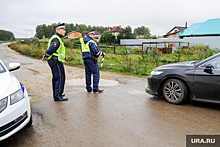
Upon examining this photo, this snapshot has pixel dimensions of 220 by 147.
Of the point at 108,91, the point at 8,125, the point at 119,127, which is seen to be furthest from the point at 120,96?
the point at 8,125

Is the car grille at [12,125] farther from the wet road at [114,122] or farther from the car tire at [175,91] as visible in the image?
the car tire at [175,91]

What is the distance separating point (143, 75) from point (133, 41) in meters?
26.1

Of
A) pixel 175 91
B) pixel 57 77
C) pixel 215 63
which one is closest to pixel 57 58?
pixel 57 77

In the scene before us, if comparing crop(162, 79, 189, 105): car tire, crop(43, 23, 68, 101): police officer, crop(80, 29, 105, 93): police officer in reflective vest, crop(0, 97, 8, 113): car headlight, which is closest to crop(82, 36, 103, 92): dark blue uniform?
crop(80, 29, 105, 93): police officer in reflective vest

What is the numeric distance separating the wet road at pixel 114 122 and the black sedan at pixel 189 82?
291 mm

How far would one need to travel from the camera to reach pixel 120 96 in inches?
219

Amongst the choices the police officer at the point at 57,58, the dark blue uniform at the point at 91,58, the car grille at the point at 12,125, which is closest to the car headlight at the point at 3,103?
the car grille at the point at 12,125

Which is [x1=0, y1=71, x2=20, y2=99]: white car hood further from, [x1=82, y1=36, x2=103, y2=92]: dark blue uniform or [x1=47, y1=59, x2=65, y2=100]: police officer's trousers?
[x1=82, y1=36, x2=103, y2=92]: dark blue uniform

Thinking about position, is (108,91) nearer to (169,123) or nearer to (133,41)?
(169,123)

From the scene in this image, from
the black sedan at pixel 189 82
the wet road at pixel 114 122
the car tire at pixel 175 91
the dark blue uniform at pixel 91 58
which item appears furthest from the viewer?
the dark blue uniform at pixel 91 58

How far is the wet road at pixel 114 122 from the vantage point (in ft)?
9.91

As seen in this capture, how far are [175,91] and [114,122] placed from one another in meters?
1.93

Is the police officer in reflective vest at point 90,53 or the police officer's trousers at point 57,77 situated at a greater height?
the police officer in reflective vest at point 90,53

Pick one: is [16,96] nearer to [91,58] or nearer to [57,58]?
[57,58]
